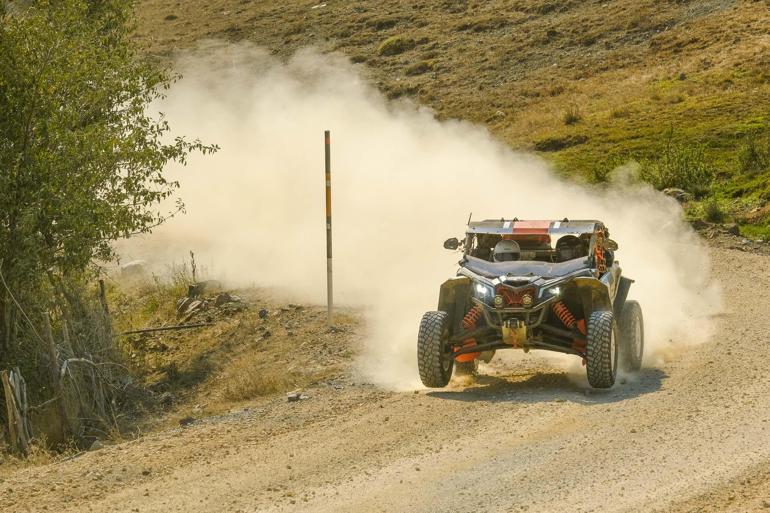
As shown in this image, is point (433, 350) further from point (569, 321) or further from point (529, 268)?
point (569, 321)

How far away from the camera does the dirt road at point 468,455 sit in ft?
35.6

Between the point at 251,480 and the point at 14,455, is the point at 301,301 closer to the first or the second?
the point at 14,455

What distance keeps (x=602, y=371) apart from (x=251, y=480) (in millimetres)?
4954

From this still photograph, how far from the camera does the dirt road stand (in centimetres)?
1084

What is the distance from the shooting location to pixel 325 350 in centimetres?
2006

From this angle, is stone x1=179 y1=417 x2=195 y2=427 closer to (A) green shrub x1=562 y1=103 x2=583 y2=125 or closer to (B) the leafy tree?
(B) the leafy tree

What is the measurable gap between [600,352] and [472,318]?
1.83m

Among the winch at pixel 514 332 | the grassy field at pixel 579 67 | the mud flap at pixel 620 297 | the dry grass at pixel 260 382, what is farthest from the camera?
the grassy field at pixel 579 67

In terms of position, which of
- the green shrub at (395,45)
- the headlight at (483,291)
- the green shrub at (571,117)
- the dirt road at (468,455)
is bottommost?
the dirt road at (468,455)

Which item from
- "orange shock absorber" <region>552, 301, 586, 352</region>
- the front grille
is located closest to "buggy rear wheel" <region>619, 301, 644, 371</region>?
"orange shock absorber" <region>552, 301, 586, 352</region>

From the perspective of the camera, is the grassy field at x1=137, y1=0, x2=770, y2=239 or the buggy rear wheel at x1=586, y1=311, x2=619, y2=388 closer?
the buggy rear wheel at x1=586, y1=311, x2=619, y2=388

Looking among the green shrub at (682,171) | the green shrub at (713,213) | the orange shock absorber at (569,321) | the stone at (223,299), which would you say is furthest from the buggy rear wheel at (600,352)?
the green shrub at (682,171)

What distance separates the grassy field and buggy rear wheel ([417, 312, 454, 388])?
17.1m

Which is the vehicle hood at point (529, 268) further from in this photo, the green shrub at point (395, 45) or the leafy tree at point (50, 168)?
the green shrub at point (395, 45)
